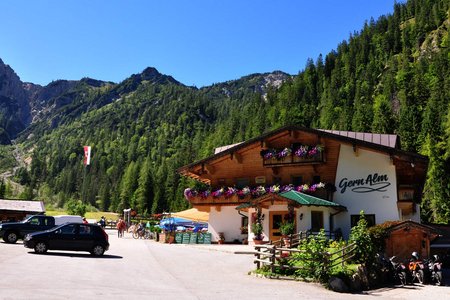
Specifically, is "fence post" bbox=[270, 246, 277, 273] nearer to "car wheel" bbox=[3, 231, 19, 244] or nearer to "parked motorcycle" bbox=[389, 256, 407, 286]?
"parked motorcycle" bbox=[389, 256, 407, 286]

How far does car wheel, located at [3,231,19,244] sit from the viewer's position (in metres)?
26.7

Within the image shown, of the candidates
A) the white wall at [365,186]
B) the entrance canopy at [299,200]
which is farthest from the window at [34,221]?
the white wall at [365,186]

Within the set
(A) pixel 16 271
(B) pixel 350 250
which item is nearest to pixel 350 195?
(B) pixel 350 250

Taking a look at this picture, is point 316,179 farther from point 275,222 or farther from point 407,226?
point 407,226

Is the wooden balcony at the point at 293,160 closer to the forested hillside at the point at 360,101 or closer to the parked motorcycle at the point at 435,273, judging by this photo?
the parked motorcycle at the point at 435,273

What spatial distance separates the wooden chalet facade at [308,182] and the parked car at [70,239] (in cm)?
1078

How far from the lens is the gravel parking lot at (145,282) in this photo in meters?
11.2

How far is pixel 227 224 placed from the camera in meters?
35.5

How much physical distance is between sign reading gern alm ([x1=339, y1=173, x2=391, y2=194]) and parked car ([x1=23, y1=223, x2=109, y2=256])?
678 inches

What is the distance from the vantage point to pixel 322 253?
1559 centimetres

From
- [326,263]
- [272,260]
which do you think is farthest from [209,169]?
[326,263]

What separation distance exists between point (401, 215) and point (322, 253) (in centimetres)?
1773

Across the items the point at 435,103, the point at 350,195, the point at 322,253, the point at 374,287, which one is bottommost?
the point at 374,287

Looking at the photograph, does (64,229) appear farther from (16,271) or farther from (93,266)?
(16,271)
